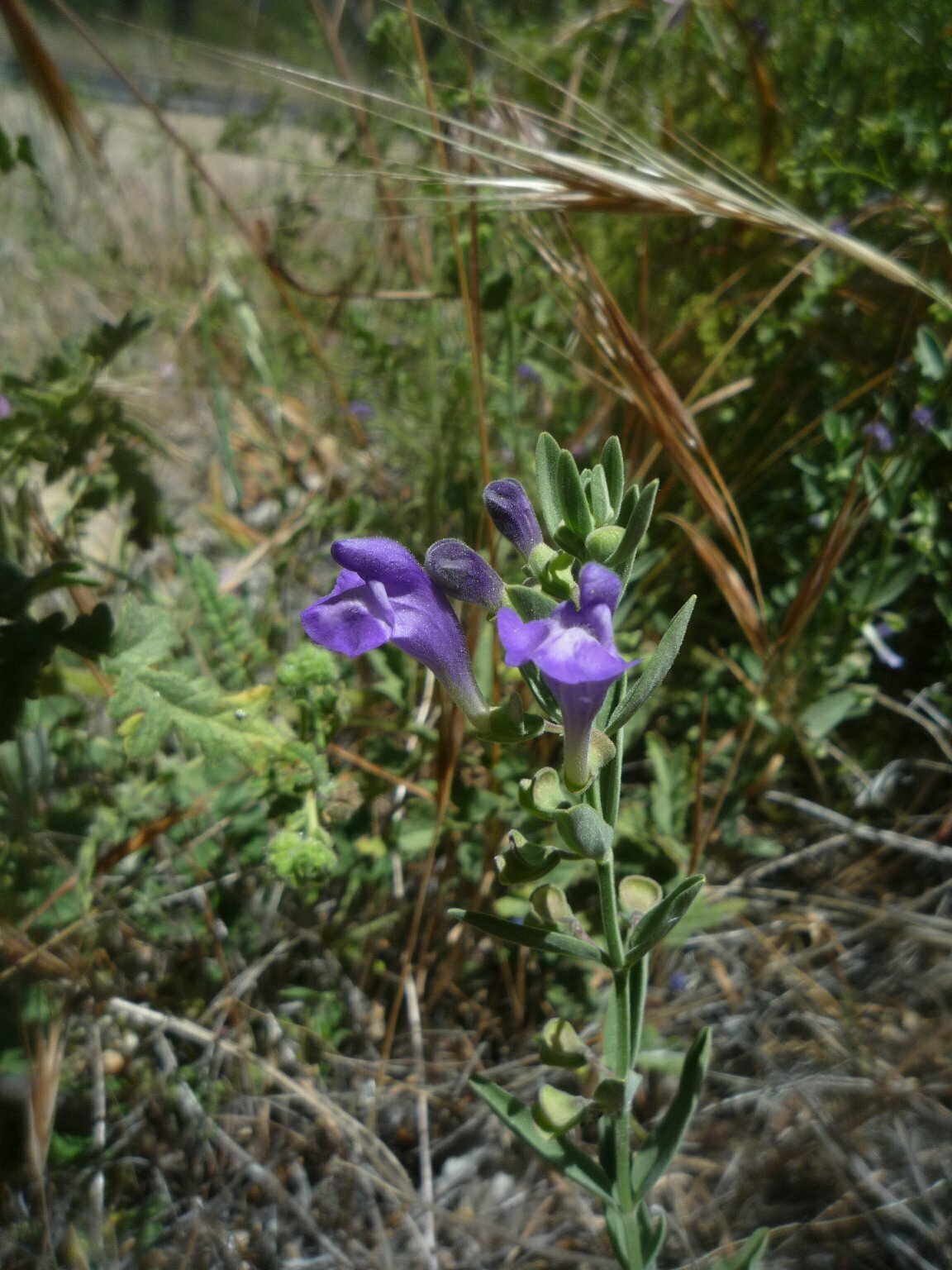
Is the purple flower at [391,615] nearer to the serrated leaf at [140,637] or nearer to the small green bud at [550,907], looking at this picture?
the small green bud at [550,907]

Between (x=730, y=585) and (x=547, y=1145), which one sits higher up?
(x=730, y=585)

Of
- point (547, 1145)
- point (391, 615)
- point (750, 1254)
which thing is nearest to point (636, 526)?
point (391, 615)

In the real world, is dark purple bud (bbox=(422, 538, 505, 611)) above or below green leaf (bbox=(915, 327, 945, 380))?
below

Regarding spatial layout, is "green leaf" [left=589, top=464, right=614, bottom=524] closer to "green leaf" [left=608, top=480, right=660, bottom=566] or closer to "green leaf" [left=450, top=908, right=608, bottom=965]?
"green leaf" [left=608, top=480, right=660, bottom=566]

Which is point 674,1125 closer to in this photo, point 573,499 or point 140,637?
point 573,499

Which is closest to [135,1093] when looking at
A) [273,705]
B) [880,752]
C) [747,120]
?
[273,705]

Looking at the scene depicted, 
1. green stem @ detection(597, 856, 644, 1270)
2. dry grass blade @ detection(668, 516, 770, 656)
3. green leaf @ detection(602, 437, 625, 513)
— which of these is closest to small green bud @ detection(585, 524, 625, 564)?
green leaf @ detection(602, 437, 625, 513)
